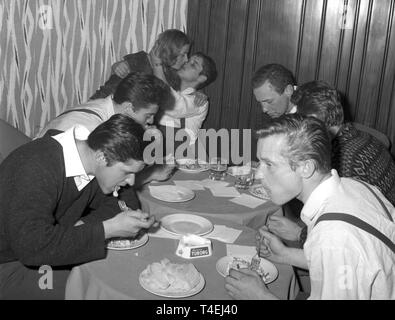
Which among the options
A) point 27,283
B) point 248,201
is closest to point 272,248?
point 248,201

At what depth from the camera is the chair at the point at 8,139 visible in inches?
124

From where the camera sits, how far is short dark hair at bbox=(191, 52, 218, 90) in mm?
4324

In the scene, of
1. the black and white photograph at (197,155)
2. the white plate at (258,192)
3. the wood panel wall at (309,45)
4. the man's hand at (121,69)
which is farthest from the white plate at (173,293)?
the wood panel wall at (309,45)

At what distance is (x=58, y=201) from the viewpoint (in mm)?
2098

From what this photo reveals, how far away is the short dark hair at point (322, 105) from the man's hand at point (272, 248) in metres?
0.84

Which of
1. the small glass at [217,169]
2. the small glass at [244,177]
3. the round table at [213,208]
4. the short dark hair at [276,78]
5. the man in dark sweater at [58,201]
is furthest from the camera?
the short dark hair at [276,78]

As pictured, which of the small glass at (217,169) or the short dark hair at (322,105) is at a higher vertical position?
the short dark hair at (322,105)

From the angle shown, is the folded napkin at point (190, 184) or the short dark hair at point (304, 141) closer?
the short dark hair at point (304, 141)

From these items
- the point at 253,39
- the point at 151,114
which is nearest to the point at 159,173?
the point at 151,114

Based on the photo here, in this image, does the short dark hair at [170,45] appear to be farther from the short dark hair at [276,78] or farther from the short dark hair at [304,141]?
the short dark hair at [304,141]

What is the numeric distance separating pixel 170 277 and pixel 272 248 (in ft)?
1.72

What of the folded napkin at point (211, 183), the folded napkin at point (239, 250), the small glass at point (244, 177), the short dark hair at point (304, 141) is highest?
the short dark hair at point (304, 141)

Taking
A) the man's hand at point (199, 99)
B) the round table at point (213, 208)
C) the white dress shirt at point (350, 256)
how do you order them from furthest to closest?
the man's hand at point (199, 99) → the round table at point (213, 208) → the white dress shirt at point (350, 256)

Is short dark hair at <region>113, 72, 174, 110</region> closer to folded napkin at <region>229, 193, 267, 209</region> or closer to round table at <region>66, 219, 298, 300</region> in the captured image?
folded napkin at <region>229, 193, 267, 209</region>
